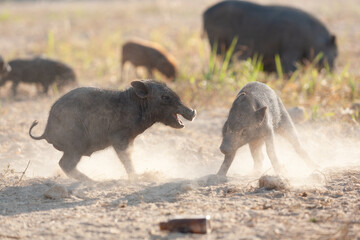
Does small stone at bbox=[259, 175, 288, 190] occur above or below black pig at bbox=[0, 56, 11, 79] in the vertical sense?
below

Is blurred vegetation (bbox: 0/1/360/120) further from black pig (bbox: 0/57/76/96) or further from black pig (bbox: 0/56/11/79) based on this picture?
black pig (bbox: 0/56/11/79)

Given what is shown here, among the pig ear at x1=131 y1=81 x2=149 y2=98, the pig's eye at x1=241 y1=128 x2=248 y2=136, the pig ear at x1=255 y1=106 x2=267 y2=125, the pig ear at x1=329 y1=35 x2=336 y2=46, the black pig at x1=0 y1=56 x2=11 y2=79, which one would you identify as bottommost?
the pig's eye at x1=241 y1=128 x2=248 y2=136

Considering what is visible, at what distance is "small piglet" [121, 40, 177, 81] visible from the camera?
11.8m

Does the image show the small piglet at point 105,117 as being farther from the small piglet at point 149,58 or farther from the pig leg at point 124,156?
the small piglet at point 149,58

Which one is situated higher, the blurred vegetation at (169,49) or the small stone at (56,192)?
the blurred vegetation at (169,49)

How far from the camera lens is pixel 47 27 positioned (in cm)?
1811

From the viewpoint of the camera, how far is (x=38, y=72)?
10.8 m

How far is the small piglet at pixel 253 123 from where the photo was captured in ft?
18.9

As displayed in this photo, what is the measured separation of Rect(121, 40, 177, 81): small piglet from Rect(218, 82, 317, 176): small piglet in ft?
18.2

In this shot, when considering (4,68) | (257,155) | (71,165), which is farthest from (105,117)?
(4,68)

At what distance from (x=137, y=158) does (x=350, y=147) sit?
233 cm

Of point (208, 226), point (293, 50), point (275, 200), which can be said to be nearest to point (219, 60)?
point (293, 50)

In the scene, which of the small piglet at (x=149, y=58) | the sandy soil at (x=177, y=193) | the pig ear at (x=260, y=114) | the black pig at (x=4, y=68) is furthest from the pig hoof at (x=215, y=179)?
the small piglet at (x=149, y=58)

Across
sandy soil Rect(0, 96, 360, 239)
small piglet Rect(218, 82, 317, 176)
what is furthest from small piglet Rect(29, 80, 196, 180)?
small piglet Rect(218, 82, 317, 176)
